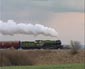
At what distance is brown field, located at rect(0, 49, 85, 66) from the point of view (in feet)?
52.7

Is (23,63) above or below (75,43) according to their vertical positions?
below

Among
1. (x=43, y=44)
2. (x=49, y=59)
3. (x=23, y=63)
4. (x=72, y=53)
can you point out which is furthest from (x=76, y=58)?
(x=43, y=44)

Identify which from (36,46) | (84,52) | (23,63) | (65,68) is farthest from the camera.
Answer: (36,46)

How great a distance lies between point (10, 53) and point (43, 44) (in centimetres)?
668

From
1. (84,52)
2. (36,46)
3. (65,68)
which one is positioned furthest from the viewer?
(36,46)

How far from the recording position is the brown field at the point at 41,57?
16078 millimetres

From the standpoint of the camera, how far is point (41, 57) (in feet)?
57.5

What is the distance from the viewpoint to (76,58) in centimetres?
1770

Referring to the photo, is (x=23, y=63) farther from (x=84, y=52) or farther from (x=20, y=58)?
(x=84, y=52)

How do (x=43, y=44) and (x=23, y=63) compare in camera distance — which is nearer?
(x=23, y=63)

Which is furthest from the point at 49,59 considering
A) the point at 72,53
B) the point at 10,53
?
the point at 10,53

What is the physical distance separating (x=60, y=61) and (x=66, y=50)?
0.85 metres

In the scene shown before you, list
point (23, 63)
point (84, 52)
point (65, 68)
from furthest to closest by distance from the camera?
1. point (84, 52)
2. point (23, 63)
3. point (65, 68)

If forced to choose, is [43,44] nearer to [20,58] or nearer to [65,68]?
[20,58]
